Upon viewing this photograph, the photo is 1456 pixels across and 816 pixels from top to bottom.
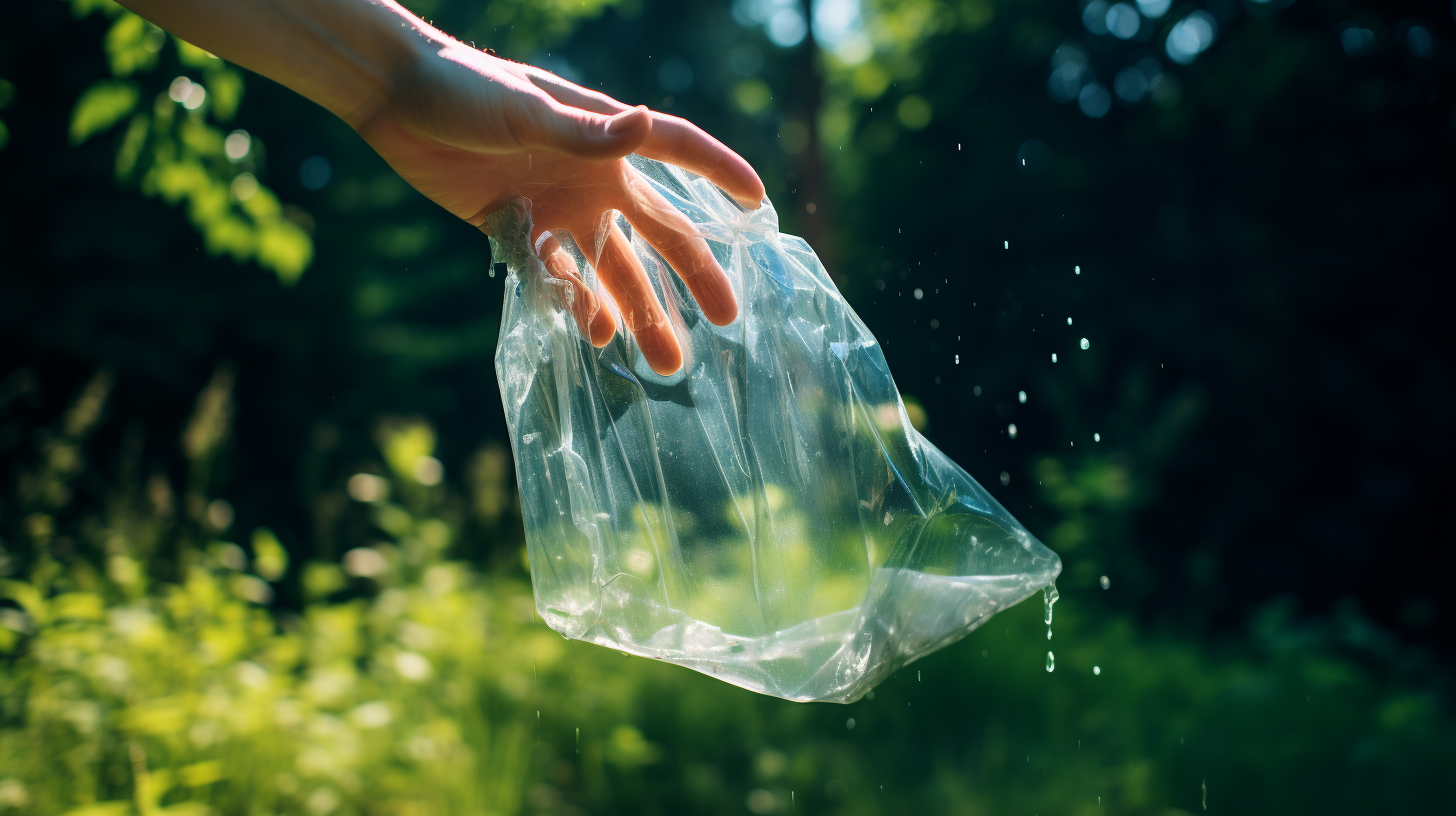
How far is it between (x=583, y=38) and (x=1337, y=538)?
7.23 metres

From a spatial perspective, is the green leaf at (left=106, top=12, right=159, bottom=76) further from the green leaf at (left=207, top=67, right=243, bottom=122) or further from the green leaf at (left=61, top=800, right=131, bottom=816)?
the green leaf at (left=61, top=800, right=131, bottom=816)

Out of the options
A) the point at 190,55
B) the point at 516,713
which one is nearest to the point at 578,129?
the point at 190,55

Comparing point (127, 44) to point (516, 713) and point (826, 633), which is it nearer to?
point (516, 713)

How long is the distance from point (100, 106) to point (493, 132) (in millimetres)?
1602

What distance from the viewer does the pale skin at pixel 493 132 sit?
1.20m

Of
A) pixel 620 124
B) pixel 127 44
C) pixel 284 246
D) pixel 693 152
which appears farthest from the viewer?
pixel 284 246

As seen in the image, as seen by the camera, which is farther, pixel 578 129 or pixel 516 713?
pixel 516 713

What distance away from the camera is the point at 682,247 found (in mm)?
1303

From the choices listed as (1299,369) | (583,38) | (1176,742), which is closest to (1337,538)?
(1299,369)

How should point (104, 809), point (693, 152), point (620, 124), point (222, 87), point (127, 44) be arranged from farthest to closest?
point (222, 87), point (127, 44), point (104, 809), point (693, 152), point (620, 124)

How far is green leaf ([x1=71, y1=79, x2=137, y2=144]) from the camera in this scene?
6.97 ft

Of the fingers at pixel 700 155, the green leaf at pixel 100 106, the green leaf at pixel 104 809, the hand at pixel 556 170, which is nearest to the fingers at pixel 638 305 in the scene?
the hand at pixel 556 170

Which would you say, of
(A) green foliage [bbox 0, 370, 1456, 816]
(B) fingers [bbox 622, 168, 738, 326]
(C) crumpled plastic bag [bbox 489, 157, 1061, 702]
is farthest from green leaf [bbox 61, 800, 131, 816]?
(B) fingers [bbox 622, 168, 738, 326]

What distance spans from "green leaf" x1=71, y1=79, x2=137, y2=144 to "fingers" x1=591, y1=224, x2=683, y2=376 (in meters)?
1.65
